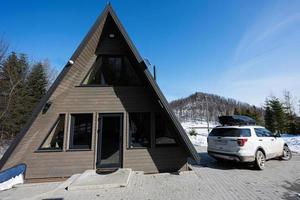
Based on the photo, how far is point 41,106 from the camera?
5.13 m

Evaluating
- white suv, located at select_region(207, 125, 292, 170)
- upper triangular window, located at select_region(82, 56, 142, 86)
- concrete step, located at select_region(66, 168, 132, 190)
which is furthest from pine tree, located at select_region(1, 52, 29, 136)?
white suv, located at select_region(207, 125, 292, 170)

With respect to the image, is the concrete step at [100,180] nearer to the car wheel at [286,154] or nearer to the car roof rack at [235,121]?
the car roof rack at [235,121]

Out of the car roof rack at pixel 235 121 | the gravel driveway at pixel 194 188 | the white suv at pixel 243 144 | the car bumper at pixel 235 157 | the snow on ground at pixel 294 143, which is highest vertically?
the car roof rack at pixel 235 121

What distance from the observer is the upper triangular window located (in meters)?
7.03

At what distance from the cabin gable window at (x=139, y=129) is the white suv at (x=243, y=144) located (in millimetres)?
3184

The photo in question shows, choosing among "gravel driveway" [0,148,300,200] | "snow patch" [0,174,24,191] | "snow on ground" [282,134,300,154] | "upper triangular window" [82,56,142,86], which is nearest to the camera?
"gravel driveway" [0,148,300,200]

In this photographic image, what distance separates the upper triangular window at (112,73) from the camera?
7027 millimetres

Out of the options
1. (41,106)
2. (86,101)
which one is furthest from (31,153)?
(86,101)

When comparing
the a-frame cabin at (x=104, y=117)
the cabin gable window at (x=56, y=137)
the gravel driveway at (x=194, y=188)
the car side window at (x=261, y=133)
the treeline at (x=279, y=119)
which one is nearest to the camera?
the gravel driveway at (x=194, y=188)

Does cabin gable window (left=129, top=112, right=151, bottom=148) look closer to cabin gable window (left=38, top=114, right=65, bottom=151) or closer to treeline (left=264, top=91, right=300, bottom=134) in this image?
cabin gable window (left=38, top=114, right=65, bottom=151)

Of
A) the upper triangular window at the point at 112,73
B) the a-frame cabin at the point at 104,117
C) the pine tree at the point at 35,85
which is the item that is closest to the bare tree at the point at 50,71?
the pine tree at the point at 35,85

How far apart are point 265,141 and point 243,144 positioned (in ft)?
5.38

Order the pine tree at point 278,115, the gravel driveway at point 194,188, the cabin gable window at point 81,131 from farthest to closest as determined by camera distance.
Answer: the pine tree at point 278,115 → the cabin gable window at point 81,131 → the gravel driveway at point 194,188

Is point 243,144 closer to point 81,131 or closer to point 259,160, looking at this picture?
point 259,160
